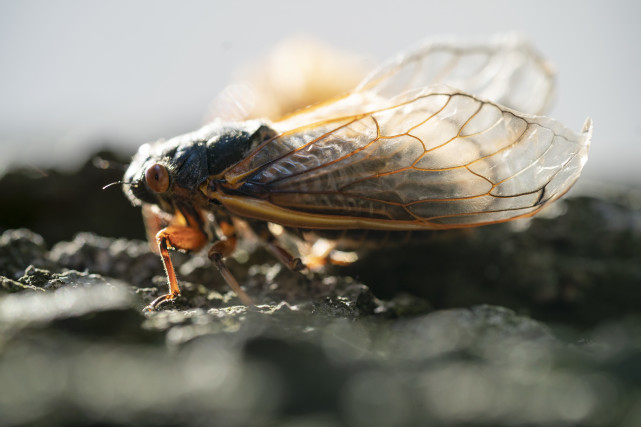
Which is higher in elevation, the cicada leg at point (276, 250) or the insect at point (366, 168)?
the insect at point (366, 168)

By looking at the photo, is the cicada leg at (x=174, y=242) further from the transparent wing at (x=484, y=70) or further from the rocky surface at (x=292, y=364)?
the transparent wing at (x=484, y=70)

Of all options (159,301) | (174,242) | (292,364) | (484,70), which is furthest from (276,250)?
(484,70)

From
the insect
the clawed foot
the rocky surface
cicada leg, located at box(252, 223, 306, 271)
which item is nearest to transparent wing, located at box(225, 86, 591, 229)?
the insect

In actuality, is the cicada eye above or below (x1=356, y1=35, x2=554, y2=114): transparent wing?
below

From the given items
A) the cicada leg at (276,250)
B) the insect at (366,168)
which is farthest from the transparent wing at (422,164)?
the cicada leg at (276,250)

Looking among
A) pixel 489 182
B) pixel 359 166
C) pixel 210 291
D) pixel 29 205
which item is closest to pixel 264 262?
pixel 210 291

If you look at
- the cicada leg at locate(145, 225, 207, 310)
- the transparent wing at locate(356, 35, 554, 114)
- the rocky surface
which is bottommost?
the rocky surface

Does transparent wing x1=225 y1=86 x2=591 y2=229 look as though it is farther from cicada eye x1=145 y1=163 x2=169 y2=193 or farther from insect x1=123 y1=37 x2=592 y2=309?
cicada eye x1=145 y1=163 x2=169 y2=193

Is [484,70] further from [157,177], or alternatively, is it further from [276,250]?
[157,177]

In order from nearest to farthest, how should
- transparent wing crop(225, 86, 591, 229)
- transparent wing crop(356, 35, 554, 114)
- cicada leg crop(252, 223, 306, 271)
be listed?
transparent wing crop(225, 86, 591, 229)
cicada leg crop(252, 223, 306, 271)
transparent wing crop(356, 35, 554, 114)
